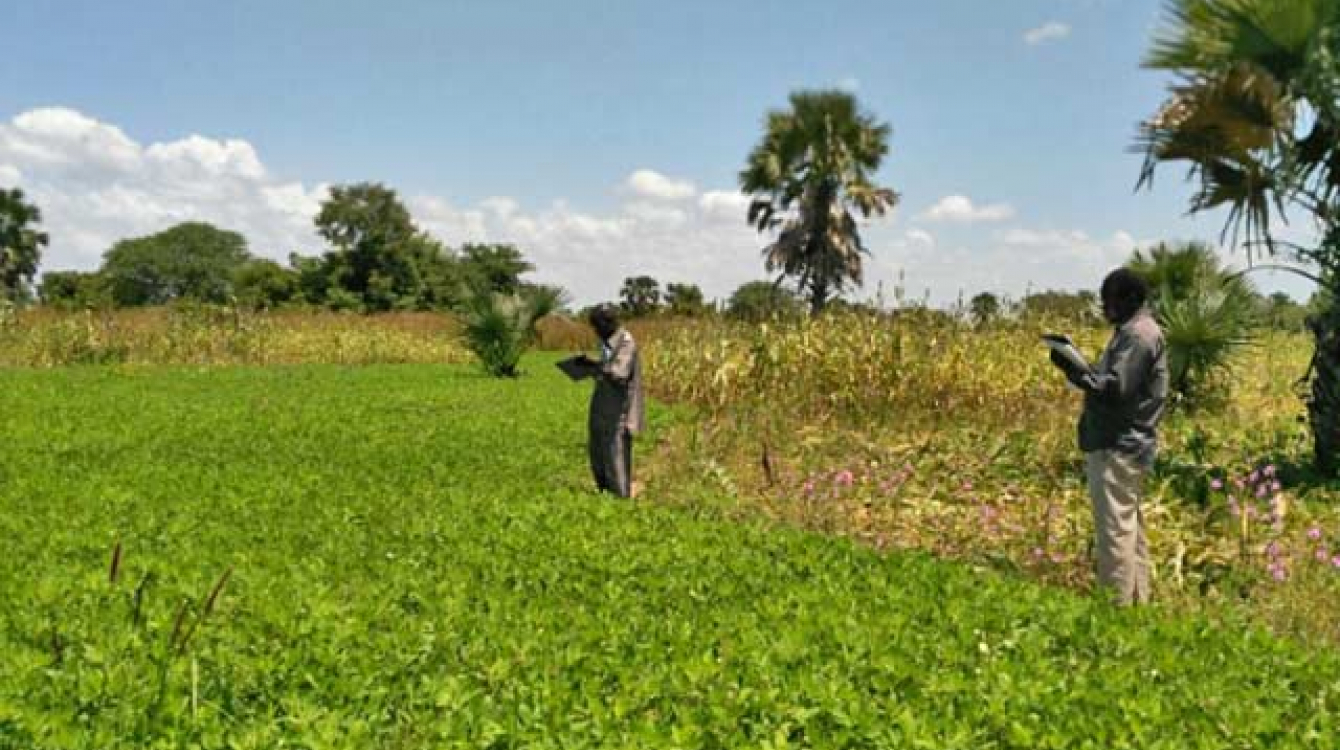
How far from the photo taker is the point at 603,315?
864cm

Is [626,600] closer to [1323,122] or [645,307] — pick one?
[1323,122]

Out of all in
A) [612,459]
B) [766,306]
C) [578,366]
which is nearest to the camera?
[578,366]

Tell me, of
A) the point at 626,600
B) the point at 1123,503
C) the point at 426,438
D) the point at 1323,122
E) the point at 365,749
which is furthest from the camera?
the point at 426,438

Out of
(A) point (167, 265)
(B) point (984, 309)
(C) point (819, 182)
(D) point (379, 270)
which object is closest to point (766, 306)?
(B) point (984, 309)

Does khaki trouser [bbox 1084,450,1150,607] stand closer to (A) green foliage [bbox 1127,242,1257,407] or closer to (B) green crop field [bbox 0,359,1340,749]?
(B) green crop field [bbox 0,359,1340,749]

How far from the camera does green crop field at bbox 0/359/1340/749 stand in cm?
385

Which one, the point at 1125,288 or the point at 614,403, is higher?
the point at 1125,288

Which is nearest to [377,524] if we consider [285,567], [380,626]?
[285,567]

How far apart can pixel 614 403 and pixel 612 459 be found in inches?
20.5

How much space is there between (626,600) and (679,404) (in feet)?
36.5

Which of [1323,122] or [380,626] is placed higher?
[1323,122]

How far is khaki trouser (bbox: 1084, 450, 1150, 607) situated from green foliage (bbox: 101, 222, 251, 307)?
90.2 m

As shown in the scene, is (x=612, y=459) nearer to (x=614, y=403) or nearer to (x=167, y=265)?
(x=614, y=403)

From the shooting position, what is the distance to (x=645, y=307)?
27.4 meters
